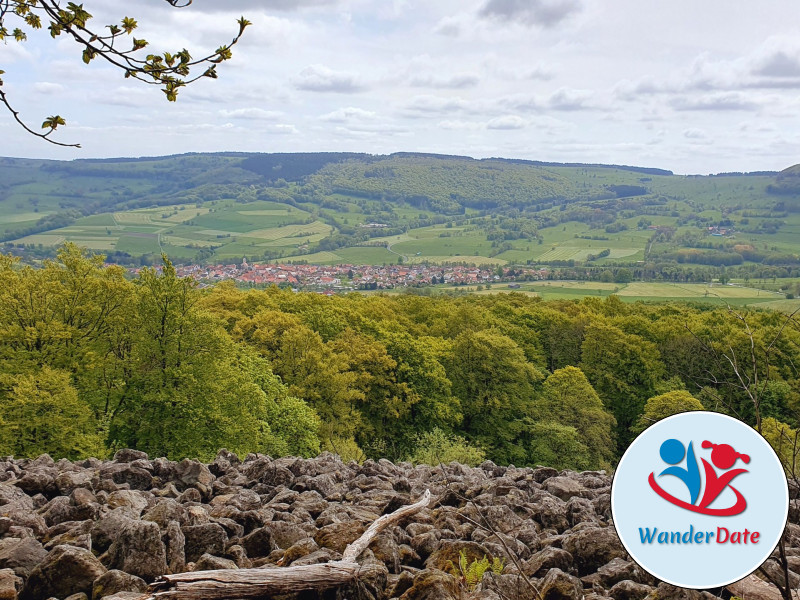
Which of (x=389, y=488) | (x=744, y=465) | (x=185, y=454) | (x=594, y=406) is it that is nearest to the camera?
(x=744, y=465)

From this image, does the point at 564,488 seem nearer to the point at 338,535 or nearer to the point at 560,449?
the point at 338,535

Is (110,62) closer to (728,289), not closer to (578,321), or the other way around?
(578,321)

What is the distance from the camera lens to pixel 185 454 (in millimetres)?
24219

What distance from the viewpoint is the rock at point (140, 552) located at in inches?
314

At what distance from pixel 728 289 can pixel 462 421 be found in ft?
405

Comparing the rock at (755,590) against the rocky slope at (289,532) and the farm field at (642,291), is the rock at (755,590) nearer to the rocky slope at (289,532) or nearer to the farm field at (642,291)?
the rocky slope at (289,532)

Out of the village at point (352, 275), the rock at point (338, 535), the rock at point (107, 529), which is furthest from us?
the village at point (352, 275)

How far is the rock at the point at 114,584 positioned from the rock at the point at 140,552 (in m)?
0.51

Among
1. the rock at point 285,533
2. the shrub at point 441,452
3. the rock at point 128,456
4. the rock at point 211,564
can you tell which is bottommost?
the shrub at point 441,452

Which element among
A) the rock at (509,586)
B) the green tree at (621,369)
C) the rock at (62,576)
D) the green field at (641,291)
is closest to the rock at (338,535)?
the rock at (509,586)

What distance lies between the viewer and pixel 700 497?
4.40 meters

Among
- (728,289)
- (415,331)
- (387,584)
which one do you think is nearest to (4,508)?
(387,584)

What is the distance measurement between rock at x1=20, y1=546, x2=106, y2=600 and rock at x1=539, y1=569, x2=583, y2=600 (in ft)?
19.8

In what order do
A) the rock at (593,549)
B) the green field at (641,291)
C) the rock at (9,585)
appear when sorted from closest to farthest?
1. the rock at (9,585)
2. the rock at (593,549)
3. the green field at (641,291)
